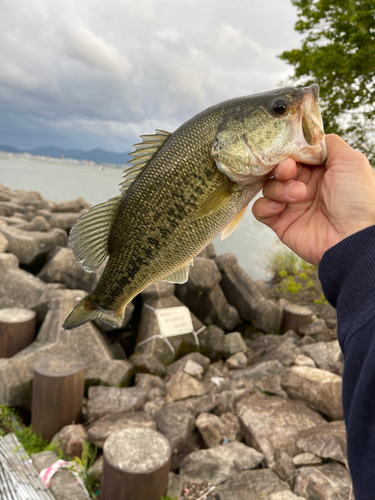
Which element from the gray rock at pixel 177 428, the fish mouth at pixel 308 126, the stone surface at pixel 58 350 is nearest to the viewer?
the fish mouth at pixel 308 126

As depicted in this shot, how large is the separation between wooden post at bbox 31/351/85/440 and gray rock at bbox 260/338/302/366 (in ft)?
10.4

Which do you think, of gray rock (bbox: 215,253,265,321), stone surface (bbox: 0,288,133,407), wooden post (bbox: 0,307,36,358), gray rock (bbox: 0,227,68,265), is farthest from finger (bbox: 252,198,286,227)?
gray rock (bbox: 0,227,68,265)

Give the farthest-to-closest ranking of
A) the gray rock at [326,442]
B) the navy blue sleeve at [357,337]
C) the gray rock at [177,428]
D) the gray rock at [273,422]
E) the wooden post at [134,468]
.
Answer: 1. the gray rock at [177,428]
2. the gray rock at [273,422]
3. the gray rock at [326,442]
4. the wooden post at [134,468]
5. the navy blue sleeve at [357,337]

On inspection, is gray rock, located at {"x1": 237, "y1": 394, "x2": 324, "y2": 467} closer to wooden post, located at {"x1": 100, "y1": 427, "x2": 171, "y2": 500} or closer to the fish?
wooden post, located at {"x1": 100, "y1": 427, "x2": 171, "y2": 500}

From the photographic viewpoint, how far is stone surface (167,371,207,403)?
4.92 meters

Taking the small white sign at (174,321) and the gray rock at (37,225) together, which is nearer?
the small white sign at (174,321)

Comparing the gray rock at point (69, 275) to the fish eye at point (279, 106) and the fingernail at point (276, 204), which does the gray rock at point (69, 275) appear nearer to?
the fingernail at point (276, 204)

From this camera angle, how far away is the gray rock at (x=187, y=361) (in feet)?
19.0

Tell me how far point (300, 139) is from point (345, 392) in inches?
39.5

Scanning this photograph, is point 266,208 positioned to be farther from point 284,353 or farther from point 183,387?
point 284,353

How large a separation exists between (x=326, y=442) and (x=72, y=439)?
2572 millimetres

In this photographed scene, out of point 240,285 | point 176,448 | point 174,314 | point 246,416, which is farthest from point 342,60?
point 176,448

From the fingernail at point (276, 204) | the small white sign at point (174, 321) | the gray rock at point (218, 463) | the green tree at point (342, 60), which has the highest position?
the green tree at point (342, 60)

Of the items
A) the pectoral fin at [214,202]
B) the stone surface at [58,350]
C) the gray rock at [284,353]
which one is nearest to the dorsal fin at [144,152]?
the pectoral fin at [214,202]
